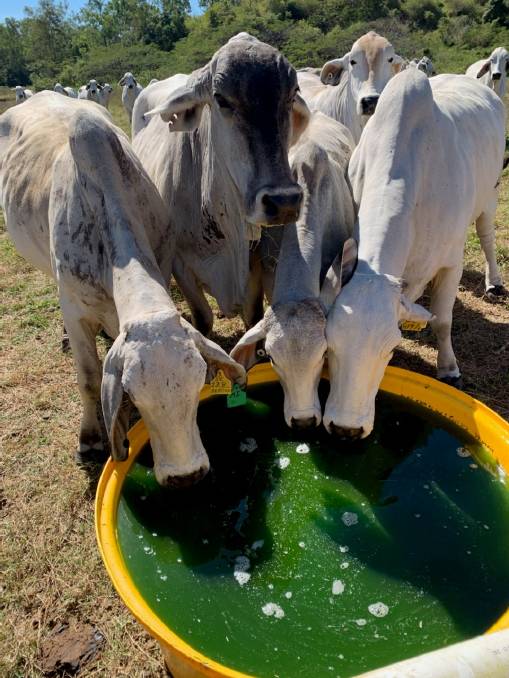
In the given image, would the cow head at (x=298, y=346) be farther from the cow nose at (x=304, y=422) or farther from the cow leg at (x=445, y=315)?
the cow leg at (x=445, y=315)

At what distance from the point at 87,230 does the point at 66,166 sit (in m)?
0.55

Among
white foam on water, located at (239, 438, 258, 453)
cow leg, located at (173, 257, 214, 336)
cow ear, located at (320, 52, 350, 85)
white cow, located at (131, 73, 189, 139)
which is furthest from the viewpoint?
cow ear, located at (320, 52, 350, 85)

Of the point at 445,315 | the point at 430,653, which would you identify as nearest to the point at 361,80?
the point at 445,315

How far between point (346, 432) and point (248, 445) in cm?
70

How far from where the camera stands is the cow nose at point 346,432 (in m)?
2.77

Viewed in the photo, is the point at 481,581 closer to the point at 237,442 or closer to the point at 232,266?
the point at 237,442

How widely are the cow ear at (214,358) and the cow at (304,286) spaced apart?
185 mm

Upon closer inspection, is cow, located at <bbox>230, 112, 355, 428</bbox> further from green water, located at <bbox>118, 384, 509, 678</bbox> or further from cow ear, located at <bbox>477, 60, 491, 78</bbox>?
cow ear, located at <bbox>477, 60, 491, 78</bbox>

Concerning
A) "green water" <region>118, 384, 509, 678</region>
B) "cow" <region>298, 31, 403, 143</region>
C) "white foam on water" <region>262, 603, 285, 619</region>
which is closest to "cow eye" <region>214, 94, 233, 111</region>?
"green water" <region>118, 384, 509, 678</region>

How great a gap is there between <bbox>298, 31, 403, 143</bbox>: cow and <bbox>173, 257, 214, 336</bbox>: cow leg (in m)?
3.13

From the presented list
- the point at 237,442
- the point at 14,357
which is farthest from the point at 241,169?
the point at 14,357

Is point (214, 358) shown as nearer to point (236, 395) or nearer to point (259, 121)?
point (236, 395)

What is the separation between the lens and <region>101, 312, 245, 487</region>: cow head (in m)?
2.33

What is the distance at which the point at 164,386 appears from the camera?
233cm
